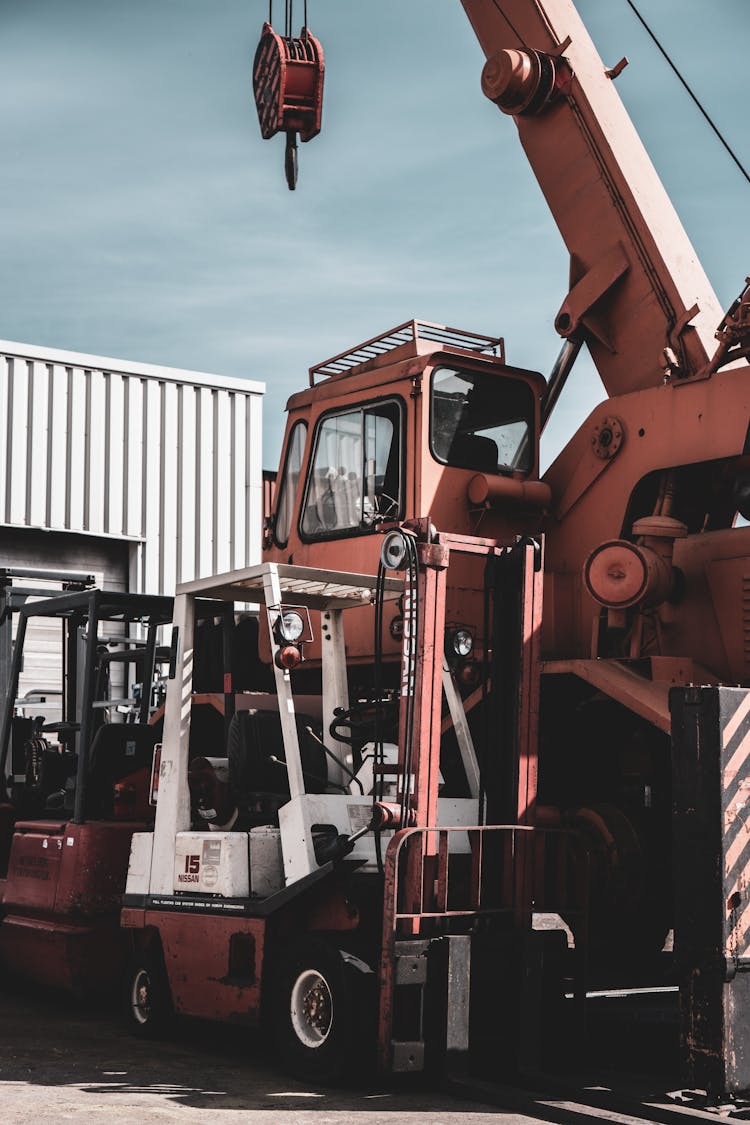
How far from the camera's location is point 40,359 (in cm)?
1734

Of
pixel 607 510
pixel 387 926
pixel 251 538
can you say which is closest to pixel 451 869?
pixel 387 926

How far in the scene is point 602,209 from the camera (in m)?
9.16

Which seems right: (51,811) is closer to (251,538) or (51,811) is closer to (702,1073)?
(702,1073)

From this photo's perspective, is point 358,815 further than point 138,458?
No

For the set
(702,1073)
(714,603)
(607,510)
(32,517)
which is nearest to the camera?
(702,1073)

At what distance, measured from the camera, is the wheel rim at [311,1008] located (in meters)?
6.16

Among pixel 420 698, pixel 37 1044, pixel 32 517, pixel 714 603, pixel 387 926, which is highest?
pixel 32 517

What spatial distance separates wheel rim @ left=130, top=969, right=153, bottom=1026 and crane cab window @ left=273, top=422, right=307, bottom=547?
3254mm

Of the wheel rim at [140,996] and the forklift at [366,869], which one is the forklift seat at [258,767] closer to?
the forklift at [366,869]

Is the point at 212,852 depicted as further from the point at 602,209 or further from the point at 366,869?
the point at 602,209

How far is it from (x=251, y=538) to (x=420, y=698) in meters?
13.1

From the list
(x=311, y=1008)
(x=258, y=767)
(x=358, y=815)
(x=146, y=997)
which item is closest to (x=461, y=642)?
(x=358, y=815)

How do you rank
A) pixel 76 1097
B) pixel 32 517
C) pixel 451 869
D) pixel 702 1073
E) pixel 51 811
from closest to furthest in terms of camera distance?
pixel 702 1073 < pixel 76 1097 < pixel 451 869 < pixel 51 811 < pixel 32 517

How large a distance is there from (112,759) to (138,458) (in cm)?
994
